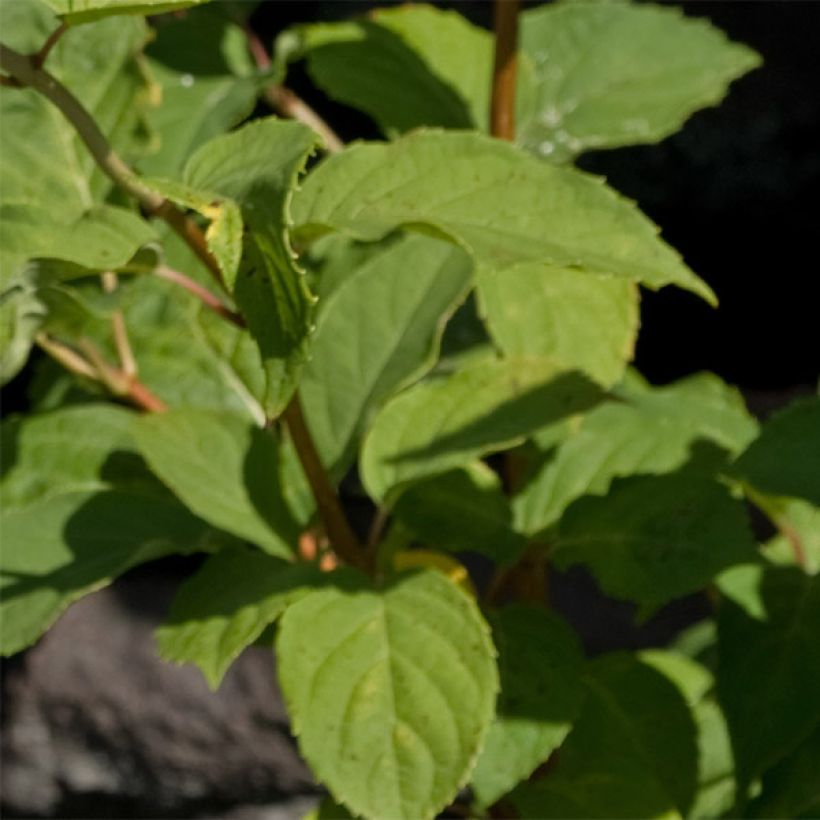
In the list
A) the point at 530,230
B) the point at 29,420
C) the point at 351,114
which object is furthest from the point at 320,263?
the point at 351,114

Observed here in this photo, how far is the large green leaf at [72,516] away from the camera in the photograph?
3.15 feet

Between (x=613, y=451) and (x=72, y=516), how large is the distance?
48 cm

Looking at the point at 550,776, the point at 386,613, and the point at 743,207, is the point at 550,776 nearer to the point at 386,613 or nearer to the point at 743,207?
the point at 386,613

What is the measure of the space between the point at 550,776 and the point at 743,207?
48.7 inches

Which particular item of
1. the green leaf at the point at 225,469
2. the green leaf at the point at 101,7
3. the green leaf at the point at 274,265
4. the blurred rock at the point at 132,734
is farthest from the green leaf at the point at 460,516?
the blurred rock at the point at 132,734

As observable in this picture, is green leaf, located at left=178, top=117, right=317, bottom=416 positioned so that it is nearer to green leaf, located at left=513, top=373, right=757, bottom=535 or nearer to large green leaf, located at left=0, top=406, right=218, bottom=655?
large green leaf, located at left=0, top=406, right=218, bottom=655

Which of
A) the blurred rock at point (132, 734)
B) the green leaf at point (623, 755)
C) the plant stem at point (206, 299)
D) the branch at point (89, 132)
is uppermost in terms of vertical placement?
the branch at point (89, 132)

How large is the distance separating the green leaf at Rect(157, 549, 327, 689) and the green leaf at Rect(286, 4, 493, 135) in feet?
1.58

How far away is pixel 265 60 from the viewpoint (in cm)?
138

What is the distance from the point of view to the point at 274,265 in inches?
26.7

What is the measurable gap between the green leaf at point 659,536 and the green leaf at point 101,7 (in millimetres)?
544

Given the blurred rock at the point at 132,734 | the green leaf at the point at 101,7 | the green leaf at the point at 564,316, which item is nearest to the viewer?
the green leaf at the point at 101,7

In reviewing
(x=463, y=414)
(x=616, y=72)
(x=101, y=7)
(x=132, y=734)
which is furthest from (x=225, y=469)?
(x=132, y=734)

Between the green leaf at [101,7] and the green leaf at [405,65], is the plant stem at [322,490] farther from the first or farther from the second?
the green leaf at [405,65]
